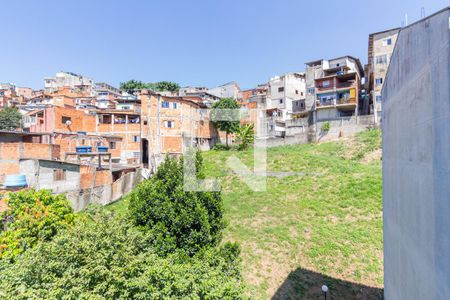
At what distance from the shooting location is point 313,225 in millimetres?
11969

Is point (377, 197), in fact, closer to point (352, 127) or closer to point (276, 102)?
point (352, 127)

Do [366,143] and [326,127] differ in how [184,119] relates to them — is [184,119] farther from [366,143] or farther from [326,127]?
[366,143]

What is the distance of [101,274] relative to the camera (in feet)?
17.0

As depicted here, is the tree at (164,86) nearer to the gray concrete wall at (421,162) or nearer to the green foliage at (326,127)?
the green foliage at (326,127)

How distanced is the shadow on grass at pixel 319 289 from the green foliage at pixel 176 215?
343cm

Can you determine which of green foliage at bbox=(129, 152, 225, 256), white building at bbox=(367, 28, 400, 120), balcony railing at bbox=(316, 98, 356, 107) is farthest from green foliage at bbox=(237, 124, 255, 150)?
green foliage at bbox=(129, 152, 225, 256)

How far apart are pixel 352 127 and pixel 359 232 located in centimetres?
2220

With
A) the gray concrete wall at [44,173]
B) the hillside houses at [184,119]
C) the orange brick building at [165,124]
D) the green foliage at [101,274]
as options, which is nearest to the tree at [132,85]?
the hillside houses at [184,119]

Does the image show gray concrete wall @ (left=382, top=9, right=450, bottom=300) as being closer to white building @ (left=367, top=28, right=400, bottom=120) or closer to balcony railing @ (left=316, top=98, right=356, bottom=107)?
balcony railing @ (left=316, top=98, right=356, bottom=107)

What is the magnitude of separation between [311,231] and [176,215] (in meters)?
7.24

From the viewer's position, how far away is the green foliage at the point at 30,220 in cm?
707

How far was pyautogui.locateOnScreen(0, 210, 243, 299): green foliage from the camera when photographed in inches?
197

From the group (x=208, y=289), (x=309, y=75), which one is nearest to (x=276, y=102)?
(x=309, y=75)

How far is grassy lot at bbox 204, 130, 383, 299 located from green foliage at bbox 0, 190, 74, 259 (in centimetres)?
704
